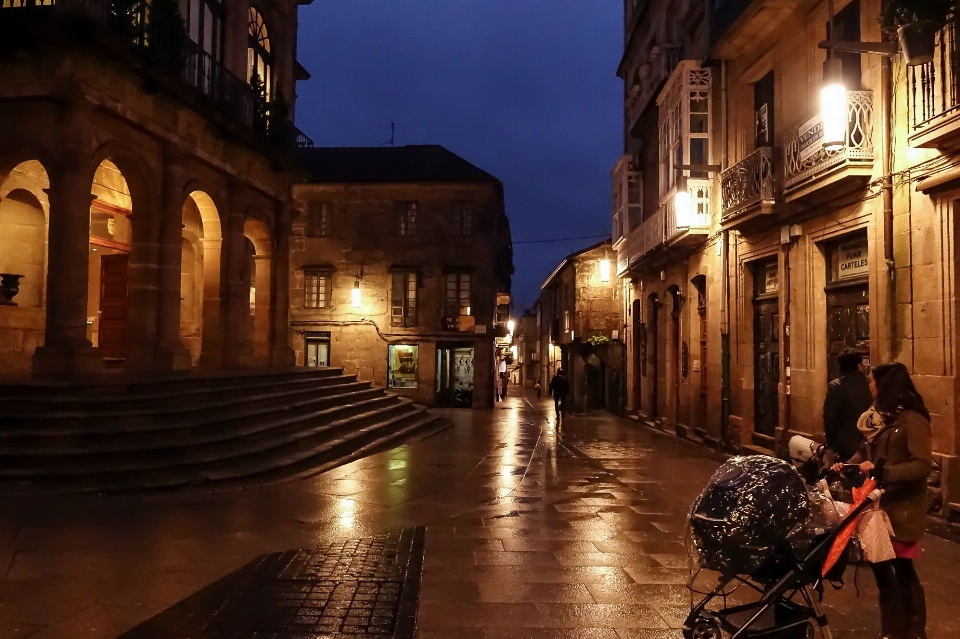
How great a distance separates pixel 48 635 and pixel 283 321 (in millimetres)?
14431

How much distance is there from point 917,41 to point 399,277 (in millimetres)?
22282

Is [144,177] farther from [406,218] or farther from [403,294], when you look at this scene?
[406,218]

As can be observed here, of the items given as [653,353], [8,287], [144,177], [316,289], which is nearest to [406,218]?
[316,289]

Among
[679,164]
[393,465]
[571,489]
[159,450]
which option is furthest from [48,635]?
[679,164]

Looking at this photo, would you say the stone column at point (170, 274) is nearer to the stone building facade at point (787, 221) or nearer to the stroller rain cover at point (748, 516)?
the stone building facade at point (787, 221)

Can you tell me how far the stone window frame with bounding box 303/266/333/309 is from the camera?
2891 centimetres

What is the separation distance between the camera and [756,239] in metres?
13.7

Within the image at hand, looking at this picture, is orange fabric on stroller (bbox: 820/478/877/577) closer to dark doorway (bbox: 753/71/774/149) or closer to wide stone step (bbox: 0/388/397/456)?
wide stone step (bbox: 0/388/397/456)

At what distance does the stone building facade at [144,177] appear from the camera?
37.3ft

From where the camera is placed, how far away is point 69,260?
11320 mm

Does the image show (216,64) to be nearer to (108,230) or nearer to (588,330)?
(108,230)

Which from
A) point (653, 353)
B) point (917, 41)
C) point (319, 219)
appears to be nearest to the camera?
point (917, 41)

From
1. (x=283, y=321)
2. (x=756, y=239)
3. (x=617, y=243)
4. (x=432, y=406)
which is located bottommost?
(x=432, y=406)

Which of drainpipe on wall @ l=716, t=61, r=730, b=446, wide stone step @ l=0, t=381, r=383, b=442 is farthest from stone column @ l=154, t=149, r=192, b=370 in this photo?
drainpipe on wall @ l=716, t=61, r=730, b=446
